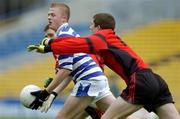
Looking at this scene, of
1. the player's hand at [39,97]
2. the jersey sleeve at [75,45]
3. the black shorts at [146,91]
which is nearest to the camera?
the jersey sleeve at [75,45]

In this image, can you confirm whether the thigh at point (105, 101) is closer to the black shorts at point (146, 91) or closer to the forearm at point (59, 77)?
the forearm at point (59, 77)

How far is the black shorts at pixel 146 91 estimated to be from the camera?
7.19m

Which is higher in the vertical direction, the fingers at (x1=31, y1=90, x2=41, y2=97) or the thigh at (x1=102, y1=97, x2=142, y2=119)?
the thigh at (x1=102, y1=97, x2=142, y2=119)

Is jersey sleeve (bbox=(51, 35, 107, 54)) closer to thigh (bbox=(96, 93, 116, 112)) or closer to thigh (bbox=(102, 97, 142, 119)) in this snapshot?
thigh (bbox=(102, 97, 142, 119))

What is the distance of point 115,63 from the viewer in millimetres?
7324

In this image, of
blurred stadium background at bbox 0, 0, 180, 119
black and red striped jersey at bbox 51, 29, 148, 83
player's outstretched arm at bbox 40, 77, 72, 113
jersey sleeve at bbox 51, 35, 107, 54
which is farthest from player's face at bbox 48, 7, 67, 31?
blurred stadium background at bbox 0, 0, 180, 119

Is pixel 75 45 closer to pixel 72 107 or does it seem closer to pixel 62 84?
pixel 72 107

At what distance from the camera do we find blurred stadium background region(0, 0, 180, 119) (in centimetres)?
1819

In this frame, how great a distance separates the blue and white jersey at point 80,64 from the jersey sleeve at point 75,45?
102cm

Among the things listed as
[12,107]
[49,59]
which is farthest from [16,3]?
[12,107]

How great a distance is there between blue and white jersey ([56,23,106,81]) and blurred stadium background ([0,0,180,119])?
28.3 ft

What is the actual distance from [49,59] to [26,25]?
1.40m

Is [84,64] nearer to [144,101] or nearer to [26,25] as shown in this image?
[144,101]

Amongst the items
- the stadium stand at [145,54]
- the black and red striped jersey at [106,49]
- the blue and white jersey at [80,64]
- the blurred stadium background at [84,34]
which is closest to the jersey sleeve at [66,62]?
the blue and white jersey at [80,64]
